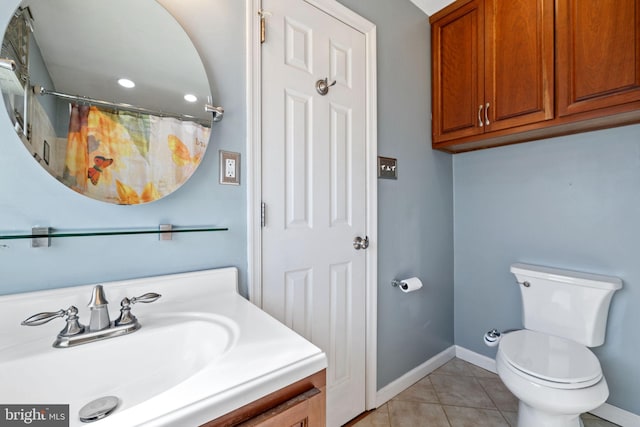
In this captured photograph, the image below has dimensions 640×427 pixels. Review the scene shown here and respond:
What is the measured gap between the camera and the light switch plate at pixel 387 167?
1.60m

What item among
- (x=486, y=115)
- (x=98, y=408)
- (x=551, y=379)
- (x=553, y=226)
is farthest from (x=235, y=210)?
(x=553, y=226)

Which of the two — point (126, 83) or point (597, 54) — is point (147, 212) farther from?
point (597, 54)

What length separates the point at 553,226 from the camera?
65.9 inches

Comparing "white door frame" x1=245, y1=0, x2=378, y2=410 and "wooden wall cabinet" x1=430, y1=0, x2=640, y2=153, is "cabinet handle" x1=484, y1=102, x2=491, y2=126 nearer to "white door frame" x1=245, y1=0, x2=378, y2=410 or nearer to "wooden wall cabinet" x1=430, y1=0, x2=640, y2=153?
"wooden wall cabinet" x1=430, y1=0, x2=640, y2=153

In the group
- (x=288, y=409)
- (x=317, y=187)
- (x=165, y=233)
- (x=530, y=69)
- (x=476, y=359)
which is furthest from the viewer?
(x=476, y=359)

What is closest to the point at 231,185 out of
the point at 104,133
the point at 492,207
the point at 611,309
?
the point at 104,133

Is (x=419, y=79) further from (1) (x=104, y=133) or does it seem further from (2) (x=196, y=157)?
(1) (x=104, y=133)

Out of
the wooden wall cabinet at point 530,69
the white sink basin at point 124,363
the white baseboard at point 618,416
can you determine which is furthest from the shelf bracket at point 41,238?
the white baseboard at point 618,416

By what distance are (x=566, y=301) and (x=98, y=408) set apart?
6.64ft

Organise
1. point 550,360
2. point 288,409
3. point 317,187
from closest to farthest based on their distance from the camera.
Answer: point 288,409
point 550,360
point 317,187

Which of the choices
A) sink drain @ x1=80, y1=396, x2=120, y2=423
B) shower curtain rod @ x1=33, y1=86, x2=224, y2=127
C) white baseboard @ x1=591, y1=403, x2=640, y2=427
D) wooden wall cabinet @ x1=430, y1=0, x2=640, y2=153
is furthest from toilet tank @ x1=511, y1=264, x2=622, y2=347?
sink drain @ x1=80, y1=396, x2=120, y2=423

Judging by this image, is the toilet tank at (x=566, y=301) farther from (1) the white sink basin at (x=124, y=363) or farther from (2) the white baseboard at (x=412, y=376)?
(1) the white sink basin at (x=124, y=363)

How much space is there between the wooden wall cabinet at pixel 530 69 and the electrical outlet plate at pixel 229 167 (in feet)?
4.71

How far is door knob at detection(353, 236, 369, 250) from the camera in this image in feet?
Answer: 4.88
